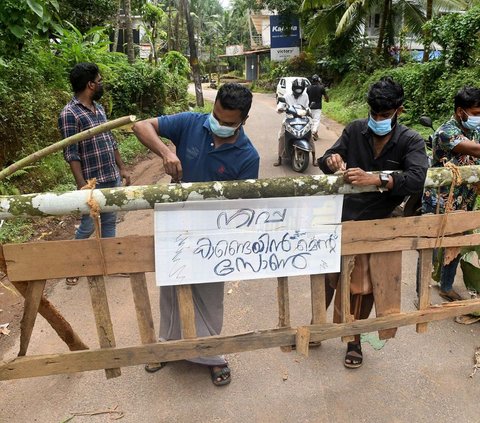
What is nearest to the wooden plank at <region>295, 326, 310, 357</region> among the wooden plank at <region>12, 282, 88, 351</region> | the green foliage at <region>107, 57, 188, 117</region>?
the wooden plank at <region>12, 282, 88, 351</region>

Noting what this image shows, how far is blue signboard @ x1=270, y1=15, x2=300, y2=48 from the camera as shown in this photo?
23047 mm

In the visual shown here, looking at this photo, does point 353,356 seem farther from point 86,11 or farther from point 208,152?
point 86,11

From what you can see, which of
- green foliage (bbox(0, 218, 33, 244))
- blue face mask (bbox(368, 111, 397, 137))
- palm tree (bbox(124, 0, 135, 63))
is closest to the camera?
blue face mask (bbox(368, 111, 397, 137))

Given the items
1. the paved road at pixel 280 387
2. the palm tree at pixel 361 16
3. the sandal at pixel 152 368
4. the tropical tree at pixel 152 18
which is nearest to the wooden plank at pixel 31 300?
the paved road at pixel 280 387

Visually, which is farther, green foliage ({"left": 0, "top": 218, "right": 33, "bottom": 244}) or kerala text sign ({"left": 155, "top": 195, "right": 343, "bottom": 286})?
green foliage ({"left": 0, "top": 218, "right": 33, "bottom": 244})

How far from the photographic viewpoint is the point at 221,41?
42.5 m

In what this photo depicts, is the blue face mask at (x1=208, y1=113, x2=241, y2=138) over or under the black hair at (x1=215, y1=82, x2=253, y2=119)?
under

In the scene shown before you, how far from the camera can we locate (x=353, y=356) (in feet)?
8.44

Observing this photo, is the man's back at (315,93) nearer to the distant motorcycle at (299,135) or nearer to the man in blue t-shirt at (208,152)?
the distant motorcycle at (299,135)

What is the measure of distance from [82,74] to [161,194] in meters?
2.00

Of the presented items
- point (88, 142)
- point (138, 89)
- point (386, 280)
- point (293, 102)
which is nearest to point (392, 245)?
point (386, 280)

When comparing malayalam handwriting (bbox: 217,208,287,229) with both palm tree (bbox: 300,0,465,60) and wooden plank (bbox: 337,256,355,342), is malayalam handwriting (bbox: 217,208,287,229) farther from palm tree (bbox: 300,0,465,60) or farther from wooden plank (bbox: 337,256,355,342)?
palm tree (bbox: 300,0,465,60)

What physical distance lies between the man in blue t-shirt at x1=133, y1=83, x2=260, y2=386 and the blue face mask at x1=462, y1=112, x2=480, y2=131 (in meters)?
1.47

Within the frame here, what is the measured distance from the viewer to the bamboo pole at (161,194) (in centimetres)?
159
